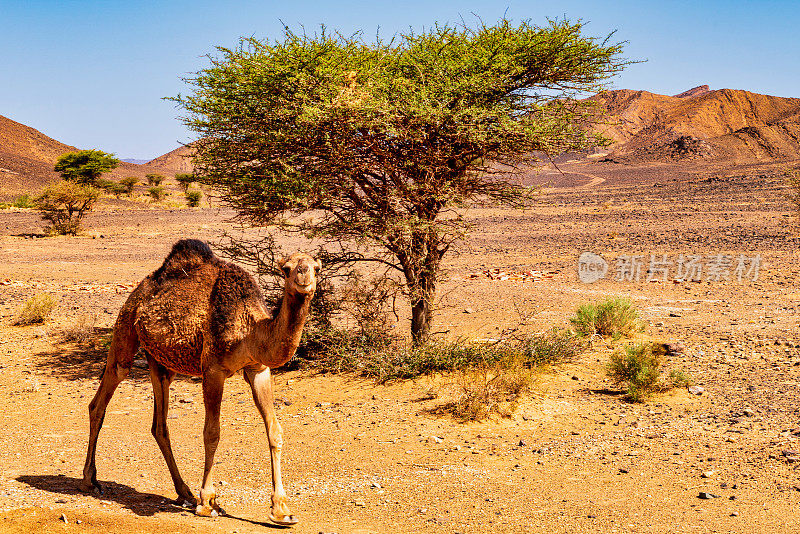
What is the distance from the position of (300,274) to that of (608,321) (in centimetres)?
855

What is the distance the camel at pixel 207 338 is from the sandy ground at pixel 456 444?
1.75ft

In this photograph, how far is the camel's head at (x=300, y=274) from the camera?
4977 mm

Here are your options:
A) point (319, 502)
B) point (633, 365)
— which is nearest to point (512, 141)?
point (633, 365)

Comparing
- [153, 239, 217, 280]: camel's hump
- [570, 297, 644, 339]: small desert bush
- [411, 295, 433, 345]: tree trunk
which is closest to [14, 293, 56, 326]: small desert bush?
[411, 295, 433, 345]: tree trunk

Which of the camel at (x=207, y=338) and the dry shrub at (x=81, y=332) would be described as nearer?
the camel at (x=207, y=338)

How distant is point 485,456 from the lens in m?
7.72

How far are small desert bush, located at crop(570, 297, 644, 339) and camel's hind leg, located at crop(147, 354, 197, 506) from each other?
301 inches

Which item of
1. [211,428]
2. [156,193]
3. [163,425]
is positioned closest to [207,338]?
[211,428]

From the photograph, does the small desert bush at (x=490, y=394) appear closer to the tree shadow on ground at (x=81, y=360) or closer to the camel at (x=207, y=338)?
the camel at (x=207, y=338)

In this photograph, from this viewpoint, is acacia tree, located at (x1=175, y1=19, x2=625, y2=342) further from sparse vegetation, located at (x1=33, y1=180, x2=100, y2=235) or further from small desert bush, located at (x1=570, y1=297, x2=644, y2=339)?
sparse vegetation, located at (x1=33, y1=180, x2=100, y2=235)

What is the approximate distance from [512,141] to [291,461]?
5553 millimetres

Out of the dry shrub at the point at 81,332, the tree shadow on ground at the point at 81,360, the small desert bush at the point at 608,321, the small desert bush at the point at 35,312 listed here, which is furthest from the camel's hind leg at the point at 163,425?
the small desert bush at the point at 35,312

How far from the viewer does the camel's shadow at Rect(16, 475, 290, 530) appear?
233 inches

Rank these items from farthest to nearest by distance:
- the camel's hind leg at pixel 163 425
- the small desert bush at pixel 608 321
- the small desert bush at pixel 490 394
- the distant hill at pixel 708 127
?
the distant hill at pixel 708 127 → the small desert bush at pixel 608 321 → the small desert bush at pixel 490 394 → the camel's hind leg at pixel 163 425
